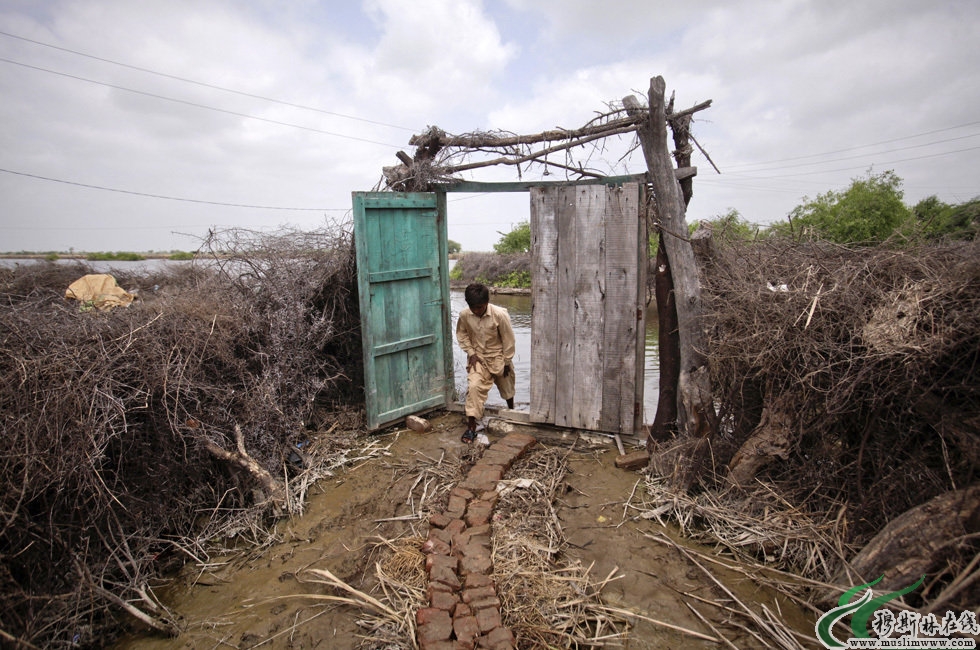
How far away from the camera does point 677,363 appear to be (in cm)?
436

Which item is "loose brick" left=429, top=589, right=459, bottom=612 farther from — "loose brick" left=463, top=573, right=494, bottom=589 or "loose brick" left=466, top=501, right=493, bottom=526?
"loose brick" left=466, top=501, right=493, bottom=526

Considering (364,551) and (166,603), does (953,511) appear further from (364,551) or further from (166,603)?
(166,603)

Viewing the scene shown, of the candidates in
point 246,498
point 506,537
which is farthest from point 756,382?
point 246,498

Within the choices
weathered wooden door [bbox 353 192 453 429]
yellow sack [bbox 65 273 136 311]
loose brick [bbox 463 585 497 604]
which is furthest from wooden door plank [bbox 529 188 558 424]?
yellow sack [bbox 65 273 136 311]

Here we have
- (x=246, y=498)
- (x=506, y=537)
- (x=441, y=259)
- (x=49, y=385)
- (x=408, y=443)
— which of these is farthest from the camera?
(x=441, y=259)

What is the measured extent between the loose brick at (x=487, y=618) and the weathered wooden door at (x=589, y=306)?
2.50 meters

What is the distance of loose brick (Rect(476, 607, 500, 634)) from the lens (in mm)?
2466

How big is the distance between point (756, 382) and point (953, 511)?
1398mm

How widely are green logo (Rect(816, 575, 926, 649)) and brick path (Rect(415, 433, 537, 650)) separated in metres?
1.62

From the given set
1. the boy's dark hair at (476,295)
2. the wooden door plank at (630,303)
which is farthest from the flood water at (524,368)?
the boy's dark hair at (476,295)

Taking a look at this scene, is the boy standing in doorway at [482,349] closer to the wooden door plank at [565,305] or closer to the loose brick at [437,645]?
the wooden door plank at [565,305]

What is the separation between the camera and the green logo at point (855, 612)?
2.38 metres

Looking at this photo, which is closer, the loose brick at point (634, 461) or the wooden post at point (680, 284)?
the wooden post at point (680, 284)

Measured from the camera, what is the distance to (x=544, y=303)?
4.84 m
